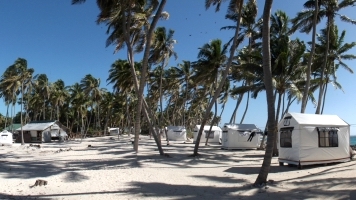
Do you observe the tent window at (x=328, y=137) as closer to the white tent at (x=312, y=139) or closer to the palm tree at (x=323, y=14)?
the white tent at (x=312, y=139)

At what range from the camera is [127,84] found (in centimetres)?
3875

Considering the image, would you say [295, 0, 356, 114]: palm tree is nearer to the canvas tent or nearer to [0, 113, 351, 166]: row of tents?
[0, 113, 351, 166]: row of tents

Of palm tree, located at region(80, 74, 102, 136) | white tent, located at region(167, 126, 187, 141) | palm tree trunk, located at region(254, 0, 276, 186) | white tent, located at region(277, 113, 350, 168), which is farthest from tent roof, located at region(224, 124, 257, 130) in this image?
palm tree, located at region(80, 74, 102, 136)

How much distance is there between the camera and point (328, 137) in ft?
52.8

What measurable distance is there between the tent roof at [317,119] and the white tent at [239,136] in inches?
459

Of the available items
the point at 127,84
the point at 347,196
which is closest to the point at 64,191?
the point at 347,196

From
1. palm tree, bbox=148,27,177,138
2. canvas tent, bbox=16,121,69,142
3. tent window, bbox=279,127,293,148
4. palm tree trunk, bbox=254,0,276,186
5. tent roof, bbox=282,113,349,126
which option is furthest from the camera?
canvas tent, bbox=16,121,69,142

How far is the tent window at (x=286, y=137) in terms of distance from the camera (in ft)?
52.7

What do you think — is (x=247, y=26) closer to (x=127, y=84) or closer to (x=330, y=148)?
(x=330, y=148)

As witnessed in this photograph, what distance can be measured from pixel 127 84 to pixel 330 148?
26.7 meters

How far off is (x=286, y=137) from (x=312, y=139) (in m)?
1.29

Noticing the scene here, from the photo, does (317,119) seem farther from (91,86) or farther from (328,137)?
(91,86)

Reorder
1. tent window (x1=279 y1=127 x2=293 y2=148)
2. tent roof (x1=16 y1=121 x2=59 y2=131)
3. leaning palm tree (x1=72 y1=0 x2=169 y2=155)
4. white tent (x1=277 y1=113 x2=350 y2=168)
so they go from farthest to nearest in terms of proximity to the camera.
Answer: tent roof (x1=16 y1=121 x2=59 y2=131) → leaning palm tree (x1=72 y1=0 x2=169 y2=155) → tent window (x1=279 y1=127 x2=293 y2=148) → white tent (x1=277 y1=113 x2=350 y2=168)

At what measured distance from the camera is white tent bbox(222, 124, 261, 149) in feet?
92.5
